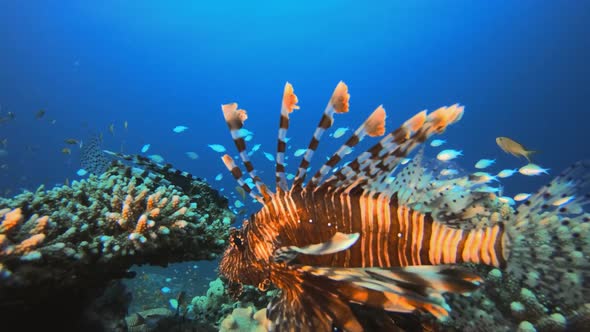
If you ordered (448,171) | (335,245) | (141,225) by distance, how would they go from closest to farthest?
(335,245), (448,171), (141,225)

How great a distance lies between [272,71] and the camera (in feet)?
322

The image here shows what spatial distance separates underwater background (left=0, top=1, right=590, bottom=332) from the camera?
58.5m

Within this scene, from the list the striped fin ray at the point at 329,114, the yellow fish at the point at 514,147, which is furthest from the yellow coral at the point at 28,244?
the yellow fish at the point at 514,147

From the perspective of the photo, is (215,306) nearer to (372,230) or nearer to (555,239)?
(372,230)

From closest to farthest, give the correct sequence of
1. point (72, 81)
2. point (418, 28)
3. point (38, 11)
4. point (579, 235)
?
point (579, 235) → point (38, 11) → point (418, 28) → point (72, 81)

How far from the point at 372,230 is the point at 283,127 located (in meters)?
0.99

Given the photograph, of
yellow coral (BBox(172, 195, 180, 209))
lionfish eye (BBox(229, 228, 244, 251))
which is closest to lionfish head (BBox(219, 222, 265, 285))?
lionfish eye (BBox(229, 228, 244, 251))

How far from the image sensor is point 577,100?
56188mm

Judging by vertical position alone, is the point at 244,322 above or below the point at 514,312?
above

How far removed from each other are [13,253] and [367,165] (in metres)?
2.49

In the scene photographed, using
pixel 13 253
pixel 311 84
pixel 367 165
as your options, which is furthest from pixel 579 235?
pixel 311 84

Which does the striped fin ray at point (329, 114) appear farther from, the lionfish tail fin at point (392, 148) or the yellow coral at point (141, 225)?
the yellow coral at point (141, 225)

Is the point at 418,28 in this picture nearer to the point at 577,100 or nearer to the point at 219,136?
the point at 577,100

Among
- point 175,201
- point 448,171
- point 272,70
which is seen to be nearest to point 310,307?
point 448,171
